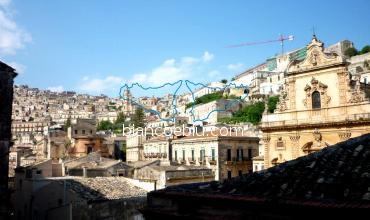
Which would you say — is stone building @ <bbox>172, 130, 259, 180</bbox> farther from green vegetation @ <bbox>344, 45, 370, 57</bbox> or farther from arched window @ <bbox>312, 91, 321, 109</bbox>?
green vegetation @ <bbox>344, 45, 370, 57</bbox>

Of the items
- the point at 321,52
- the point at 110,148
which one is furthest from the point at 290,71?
the point at 110,148

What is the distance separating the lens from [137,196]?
20375 millimetres

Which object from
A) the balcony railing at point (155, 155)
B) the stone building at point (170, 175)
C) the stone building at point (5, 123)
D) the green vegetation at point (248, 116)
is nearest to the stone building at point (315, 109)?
the stone building at point (170, 175)

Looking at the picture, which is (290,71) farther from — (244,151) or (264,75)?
(264,75)

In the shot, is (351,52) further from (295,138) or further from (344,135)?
(344,135)

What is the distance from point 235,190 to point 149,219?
2062 mm

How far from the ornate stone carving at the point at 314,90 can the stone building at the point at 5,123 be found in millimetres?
19600

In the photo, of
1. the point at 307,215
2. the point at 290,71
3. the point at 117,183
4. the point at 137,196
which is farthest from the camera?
the point at 290,71

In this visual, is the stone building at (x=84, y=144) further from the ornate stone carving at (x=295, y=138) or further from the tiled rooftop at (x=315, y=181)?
the tiled rooftop at (x=315, y=181)

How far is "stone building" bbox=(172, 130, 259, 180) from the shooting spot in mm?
38781

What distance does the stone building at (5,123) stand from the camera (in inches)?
511

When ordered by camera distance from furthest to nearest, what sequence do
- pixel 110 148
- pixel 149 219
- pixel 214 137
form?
pixel 110 148 → pixel 214 137 → pixel 149 219

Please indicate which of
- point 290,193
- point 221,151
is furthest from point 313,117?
point 290,193

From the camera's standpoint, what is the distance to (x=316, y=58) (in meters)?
26.2
